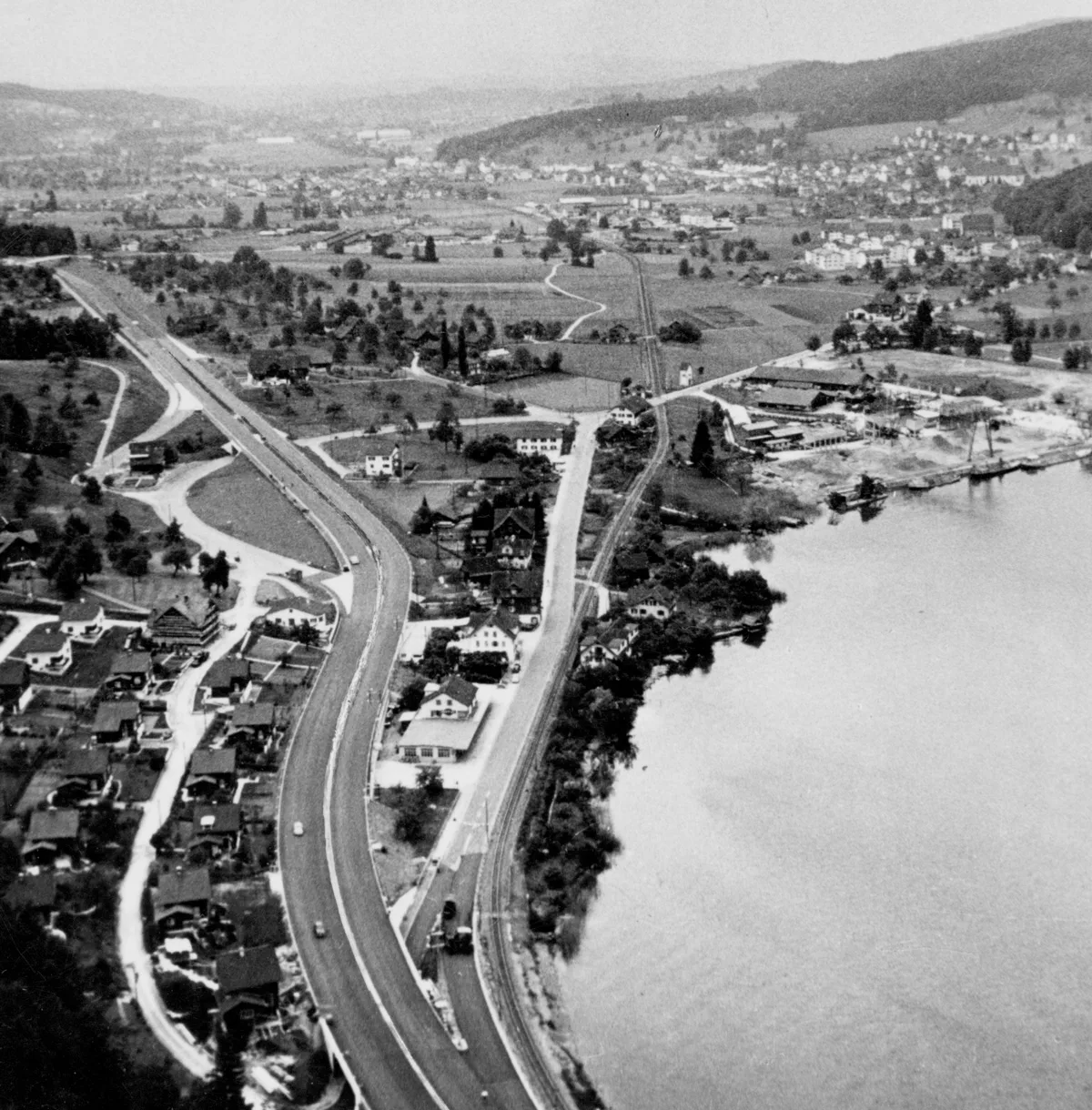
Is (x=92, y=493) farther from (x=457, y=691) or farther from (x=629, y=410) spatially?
(x=629, y=410)

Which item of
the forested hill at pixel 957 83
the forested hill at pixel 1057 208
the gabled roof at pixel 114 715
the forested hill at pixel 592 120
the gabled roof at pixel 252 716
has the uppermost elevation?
the forested hill at pixel 957 83

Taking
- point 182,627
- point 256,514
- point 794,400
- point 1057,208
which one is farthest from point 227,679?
point 1057,208

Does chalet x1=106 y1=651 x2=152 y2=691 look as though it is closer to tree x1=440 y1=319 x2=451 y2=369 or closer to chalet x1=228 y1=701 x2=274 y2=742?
chalet x1=228 y1=701 x2=274 y2=742

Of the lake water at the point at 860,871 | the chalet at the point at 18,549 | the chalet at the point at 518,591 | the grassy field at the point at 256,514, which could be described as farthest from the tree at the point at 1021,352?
the chalet at the point at 18,549

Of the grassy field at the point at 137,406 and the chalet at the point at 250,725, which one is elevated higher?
the grassy field at the point at 137,406

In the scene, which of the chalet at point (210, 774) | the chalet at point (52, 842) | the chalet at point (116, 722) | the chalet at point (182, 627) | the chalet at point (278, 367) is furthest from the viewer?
the chalet at point (278, 367)

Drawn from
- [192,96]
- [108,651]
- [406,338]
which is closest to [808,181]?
[406,338]

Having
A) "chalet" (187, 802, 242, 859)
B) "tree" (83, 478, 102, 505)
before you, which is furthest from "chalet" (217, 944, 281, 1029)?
"tree" (83, 478, 102, 505)

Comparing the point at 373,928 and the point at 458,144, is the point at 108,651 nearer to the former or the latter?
the point at 373,928

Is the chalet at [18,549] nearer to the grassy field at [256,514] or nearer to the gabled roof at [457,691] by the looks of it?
the grassy field at [256,514]
